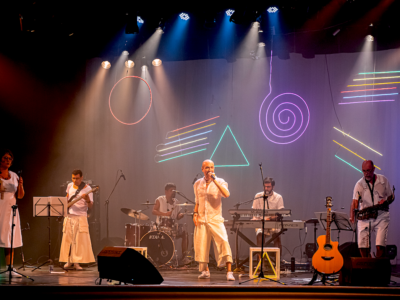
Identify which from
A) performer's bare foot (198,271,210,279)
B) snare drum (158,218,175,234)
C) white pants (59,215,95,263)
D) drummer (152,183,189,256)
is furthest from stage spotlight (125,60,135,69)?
performer's bare foot (198,271,210,279)

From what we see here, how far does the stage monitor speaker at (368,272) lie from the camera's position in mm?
5328

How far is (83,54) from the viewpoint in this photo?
10.3m

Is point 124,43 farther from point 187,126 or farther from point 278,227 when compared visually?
point 278,227

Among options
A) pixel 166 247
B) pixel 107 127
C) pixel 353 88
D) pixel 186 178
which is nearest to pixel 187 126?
pixel 186 178

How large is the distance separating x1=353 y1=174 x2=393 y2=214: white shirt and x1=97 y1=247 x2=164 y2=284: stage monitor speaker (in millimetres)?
3719

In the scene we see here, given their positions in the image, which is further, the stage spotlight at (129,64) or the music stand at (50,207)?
the stage spotlight at (129,64)

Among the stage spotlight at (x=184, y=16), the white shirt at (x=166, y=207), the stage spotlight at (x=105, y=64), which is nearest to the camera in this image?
the white shirt at (x=166, y=207)

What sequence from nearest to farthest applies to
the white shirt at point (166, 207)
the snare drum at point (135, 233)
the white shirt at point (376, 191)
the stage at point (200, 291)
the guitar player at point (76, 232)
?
1. the stage at point (200, 291)
2. the white shirt at point (376, 191)
3. the guitar player at point (76, 232)
4. the snare drum at point (135, 233)
5. the white shirt at point (166, 207)

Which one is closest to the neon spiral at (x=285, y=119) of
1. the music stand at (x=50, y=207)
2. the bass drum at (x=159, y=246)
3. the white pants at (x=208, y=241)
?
the bass drum at (x=159, y=246)

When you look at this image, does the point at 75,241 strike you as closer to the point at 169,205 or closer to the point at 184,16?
the point at 169,205

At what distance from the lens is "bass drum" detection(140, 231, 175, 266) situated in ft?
26.8

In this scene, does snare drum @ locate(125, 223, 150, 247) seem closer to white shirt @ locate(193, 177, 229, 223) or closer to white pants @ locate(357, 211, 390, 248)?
white shirt @ locate(193, 177, 229, 223)

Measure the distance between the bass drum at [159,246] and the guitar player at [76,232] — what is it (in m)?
1.16

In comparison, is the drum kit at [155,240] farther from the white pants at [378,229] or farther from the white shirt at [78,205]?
the white pants at [378,229]
